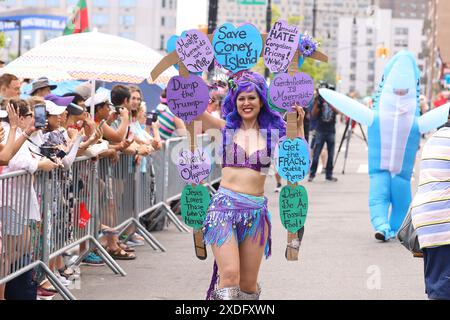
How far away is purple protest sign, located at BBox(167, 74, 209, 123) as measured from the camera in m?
7.23

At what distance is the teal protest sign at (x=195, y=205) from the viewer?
7.21 m

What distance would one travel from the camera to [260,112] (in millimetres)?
6988

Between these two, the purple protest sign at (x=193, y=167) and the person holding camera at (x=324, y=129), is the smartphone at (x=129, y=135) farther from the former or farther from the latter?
the person holding camera at (x=324, y=129)

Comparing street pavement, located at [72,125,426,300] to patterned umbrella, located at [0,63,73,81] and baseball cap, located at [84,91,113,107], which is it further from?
patterned umbrella, located at [0,63,73,81]

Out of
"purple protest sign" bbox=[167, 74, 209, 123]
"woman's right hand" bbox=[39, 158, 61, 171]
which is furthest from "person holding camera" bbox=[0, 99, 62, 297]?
"purple protest sign" bbox=[167, 74, 209, 123]

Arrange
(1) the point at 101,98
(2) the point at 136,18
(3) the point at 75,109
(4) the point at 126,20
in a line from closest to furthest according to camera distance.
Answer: (3) the point at 75,109, (1) the point at 101,98, (2) the point at 136,18, (4) the point at 126,20

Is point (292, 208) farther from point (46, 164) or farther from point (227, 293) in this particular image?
point (46, 164)

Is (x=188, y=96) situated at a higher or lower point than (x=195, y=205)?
higher

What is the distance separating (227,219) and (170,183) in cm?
729

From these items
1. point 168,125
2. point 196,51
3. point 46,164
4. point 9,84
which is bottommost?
point 168,125

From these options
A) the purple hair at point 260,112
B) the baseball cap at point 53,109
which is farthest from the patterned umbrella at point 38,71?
the purple hair at point 260,112

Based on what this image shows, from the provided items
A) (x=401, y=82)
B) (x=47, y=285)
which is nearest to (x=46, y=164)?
(x=47, y=285)

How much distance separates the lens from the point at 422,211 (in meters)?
6.45

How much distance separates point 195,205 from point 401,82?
5612 mm
